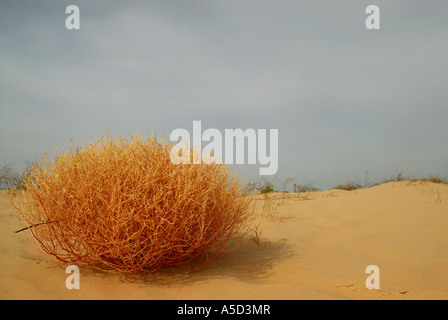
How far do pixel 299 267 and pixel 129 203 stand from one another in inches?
78.5

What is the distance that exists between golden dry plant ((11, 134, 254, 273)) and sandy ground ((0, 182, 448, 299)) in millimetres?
230

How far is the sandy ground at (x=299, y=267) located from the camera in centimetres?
293

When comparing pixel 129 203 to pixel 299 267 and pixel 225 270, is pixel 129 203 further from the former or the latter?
pixel 299 267

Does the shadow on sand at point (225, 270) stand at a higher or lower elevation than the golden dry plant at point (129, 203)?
lower

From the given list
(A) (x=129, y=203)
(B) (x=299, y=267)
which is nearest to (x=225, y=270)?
(B) (x=299, y=267)

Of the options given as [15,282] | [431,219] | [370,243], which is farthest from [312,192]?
[15,282]

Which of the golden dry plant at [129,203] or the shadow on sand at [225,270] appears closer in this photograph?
the golden dry plant at [129,203]

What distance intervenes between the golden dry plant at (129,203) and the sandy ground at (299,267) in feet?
0.76

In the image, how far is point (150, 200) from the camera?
9.21ft

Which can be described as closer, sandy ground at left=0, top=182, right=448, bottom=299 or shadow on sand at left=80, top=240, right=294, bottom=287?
sandy ground at left=0, top=182, right=448, bottom=299

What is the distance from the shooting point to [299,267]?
3721 millimetres

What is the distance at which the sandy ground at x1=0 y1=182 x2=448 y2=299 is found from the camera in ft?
9.62
